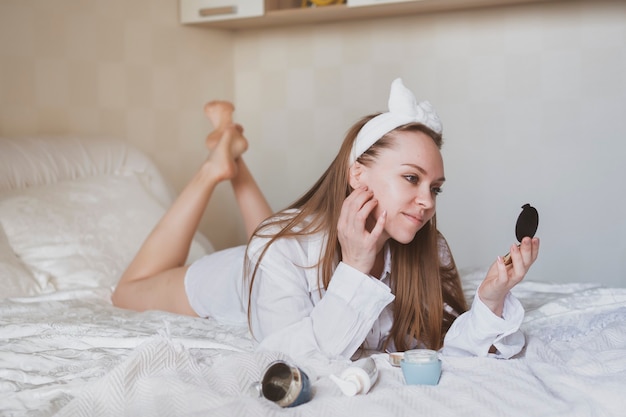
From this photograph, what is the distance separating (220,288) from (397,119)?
2.00ft

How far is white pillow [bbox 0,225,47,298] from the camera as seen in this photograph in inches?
78.1

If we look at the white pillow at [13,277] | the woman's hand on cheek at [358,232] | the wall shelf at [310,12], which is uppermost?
the wall shelf at [310,12]

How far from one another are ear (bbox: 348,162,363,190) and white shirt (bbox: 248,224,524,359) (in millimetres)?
129

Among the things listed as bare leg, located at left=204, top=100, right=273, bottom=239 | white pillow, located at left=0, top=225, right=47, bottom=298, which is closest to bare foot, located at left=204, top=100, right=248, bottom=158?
bare leg, located at left=204, top=100, right=273, bottom=239

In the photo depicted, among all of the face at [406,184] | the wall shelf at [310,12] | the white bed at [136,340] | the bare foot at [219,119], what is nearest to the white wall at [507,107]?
the wall shelf at [310,12]

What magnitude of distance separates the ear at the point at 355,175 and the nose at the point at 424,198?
133 millimetres

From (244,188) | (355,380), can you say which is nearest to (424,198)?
(355,380)

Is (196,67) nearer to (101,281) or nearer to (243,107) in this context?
(243,107)

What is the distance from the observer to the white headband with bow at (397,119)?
154cm

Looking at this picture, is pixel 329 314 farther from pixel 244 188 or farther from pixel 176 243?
pixel 244 188

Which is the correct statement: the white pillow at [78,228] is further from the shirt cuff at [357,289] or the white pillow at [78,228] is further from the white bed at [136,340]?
the shirt cuff at [357,289]

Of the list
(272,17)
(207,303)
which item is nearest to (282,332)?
(207,303)

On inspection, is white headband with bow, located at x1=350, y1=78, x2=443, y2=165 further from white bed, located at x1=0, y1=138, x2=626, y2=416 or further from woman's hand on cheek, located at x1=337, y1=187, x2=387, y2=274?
white bed, located at x1=0, y1=138, x2=626, y2=416

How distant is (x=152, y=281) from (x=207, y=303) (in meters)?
0.20
